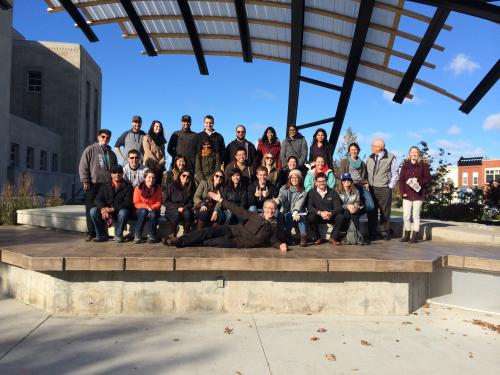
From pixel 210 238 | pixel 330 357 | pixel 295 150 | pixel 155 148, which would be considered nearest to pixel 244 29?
pixel 295 150

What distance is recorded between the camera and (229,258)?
18.9ft

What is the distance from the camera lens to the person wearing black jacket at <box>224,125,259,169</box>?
29.0 feet

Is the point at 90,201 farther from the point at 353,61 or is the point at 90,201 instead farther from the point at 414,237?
the point at 414,237

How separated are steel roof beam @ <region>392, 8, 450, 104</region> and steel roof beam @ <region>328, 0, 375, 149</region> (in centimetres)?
106

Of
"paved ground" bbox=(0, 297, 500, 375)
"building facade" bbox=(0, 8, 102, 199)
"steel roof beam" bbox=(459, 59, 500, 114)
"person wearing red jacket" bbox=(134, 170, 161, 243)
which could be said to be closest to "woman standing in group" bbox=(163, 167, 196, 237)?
"person wearing red jacket" bbox=(134, 170, 161, 243)

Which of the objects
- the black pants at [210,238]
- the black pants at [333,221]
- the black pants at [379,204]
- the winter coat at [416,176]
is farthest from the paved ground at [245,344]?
the black pants at [379,204]

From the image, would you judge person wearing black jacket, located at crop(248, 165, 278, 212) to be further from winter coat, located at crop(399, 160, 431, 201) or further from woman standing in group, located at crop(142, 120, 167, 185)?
winter coat, located at crop(399, 160, 431, 201)

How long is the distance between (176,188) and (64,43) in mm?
47320

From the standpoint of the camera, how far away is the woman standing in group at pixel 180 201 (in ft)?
24.9

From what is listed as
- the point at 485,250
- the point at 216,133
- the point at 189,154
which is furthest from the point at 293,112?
the point at 485,250

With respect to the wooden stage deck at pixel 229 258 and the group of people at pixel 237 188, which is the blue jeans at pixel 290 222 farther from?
the wooden stage deck at pixel 229 258

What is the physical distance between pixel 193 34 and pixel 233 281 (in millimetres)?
5869

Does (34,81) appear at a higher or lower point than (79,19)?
higher

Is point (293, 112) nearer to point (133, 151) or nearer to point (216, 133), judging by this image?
point (216, 133)
